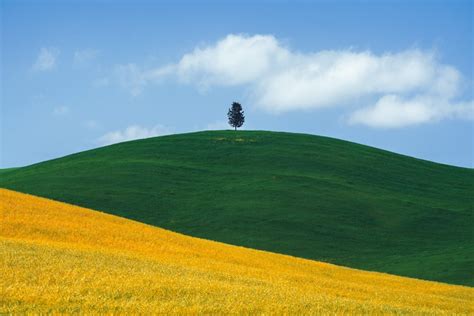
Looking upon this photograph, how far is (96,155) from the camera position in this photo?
281ft

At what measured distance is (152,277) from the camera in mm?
19938

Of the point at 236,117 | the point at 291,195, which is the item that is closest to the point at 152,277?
the point at 291,195

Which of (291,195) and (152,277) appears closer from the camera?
(152,277)

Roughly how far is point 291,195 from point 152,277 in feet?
144

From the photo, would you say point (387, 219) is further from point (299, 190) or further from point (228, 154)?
point (228, 154)

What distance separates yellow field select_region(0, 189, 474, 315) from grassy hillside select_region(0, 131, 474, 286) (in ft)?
46.6

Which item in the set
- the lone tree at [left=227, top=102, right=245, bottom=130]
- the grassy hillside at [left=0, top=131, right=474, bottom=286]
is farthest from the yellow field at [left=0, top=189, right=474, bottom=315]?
the lone tree at [left=227, top=102, right=245, bottom=130]

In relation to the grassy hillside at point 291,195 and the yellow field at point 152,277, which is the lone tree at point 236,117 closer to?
the grassy hillside at point 291,195

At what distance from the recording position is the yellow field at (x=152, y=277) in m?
16.0

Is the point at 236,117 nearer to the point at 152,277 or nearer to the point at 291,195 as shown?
the point at 291,195

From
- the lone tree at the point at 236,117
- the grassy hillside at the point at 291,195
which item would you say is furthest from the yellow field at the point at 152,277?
the lone tree at the point at 236,117

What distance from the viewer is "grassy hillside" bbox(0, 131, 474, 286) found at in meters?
51.3

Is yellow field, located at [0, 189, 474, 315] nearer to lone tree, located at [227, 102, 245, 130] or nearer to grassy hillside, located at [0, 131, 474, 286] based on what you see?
grassy hillside, located at [0, 131, 474, 286]

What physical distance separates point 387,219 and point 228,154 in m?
26.5
